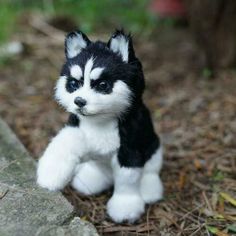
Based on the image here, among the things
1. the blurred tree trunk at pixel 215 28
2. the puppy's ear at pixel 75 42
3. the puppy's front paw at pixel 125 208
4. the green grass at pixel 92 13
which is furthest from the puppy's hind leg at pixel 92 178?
the green grass at pixel 92 13

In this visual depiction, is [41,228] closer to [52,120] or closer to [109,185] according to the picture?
[109,185]

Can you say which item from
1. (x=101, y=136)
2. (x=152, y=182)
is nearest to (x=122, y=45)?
(x=101, y=136)

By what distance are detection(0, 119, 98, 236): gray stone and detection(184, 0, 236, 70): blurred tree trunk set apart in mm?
2056

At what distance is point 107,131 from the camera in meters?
2.24

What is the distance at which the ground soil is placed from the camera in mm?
2441

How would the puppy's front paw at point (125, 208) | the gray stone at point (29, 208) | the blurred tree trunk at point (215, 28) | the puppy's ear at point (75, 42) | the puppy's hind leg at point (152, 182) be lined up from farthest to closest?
the blurred tree trunk at point (215, 28) → the puppy's hind leg at point (152, 182) → the puppy's front paw at point (125, 208) → the puppy's ear at point (75, 42) → the gray stone at point (29, 208)

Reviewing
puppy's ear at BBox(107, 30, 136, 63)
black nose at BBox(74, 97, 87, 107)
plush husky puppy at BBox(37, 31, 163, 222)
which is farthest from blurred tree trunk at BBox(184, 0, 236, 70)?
black nose at BBox(74, 97, 87, 107)

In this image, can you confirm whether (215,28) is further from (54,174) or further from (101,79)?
(54,174)

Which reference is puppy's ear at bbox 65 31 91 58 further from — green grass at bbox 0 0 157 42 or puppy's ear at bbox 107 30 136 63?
green grass at bbox 0 0 157 42

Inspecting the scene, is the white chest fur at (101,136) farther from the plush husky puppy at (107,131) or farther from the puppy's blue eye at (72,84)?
the puppy's blue eye at (72,84)

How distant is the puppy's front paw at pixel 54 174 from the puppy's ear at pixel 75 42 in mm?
516

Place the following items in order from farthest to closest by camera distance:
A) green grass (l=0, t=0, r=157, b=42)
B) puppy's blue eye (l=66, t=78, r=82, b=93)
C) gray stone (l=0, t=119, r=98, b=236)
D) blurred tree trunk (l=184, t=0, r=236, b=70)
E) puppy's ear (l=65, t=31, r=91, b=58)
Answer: green grass (l=0, t=0, r=157, b=42) < blurred tree trunk (l=184, t=0, r=236, b=70) < puppy's ear (l=65, t=31, r=91, b=58) < puppy's blue eye (l=66, t=78, r=82, b=93) < gray stone (l=0, t=119, r=98, b=236)

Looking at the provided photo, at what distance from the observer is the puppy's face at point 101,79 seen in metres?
2.05

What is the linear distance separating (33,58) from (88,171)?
2235 millimetres
